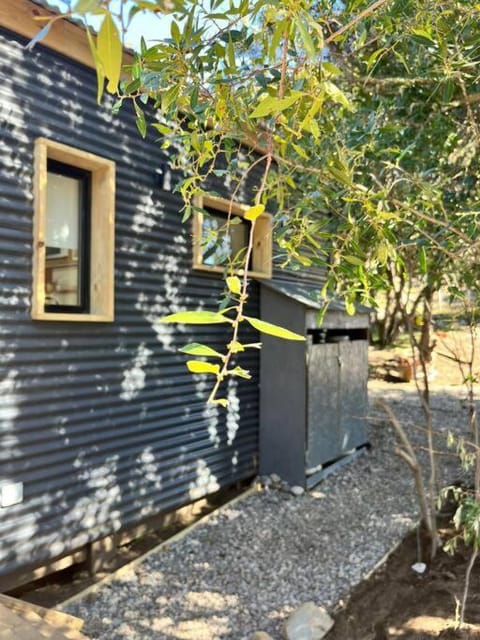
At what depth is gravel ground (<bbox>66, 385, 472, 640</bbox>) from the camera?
3.50m

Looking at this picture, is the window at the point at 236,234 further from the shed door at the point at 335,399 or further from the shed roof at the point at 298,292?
the shed door at the point at 335,399

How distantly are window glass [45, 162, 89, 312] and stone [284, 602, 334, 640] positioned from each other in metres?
2.66

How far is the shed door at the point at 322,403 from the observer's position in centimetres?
593

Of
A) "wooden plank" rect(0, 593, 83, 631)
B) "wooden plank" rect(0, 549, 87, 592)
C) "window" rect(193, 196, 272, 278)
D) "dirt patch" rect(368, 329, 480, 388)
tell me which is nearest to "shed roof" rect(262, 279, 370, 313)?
"window" rect(193, 196, 272, 278)

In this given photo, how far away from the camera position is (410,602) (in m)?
3.66

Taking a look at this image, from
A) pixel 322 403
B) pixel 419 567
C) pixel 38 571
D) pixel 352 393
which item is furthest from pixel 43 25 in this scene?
pixel 352 393

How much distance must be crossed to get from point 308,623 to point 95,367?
2.31 m

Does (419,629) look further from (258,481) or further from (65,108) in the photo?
(65,108)

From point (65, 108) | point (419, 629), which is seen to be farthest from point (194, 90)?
point (419, 629)

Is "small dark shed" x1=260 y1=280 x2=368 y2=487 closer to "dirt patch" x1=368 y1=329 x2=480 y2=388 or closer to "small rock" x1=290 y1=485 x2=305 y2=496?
"small rock" x1=290 y1=485 x2=305 y2=496

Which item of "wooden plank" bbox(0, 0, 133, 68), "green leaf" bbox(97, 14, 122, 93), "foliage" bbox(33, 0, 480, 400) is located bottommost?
"green leaf" bbox(97, 14, 122, 93)

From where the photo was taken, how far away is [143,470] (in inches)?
179

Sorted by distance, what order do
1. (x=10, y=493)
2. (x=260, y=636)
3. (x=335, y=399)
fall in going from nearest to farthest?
(x=260, y=636) < (x=10, y=493) < (x=335, y=399)

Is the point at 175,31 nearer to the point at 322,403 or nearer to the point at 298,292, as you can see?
the point at 298,292
